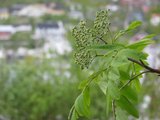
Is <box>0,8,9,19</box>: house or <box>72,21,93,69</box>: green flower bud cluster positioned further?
<box>0,8,9,19</box>: house

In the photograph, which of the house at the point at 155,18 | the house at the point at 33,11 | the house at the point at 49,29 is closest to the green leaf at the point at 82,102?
the house at the point at 155,18

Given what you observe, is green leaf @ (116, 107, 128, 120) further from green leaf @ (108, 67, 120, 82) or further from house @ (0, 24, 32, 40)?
house @ (0, 24, 32, 40)

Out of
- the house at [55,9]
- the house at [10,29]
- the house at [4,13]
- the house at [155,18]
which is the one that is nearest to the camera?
the house at [155,18]

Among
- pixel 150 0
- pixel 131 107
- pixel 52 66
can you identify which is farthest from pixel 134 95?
pixel 150 0

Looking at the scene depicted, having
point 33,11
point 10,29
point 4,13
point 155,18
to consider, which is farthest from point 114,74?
point 4,13

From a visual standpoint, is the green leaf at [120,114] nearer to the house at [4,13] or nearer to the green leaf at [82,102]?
the green leaf at [82,102]

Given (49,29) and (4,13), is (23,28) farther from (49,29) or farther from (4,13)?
(4,13)

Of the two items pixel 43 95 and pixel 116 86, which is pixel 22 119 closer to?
pixel 43 95

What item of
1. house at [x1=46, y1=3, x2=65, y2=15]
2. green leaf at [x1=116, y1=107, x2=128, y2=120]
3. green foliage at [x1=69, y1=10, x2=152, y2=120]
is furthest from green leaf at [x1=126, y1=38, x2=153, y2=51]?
house at [x1=46, y1=3, x2=65, y2=15]
